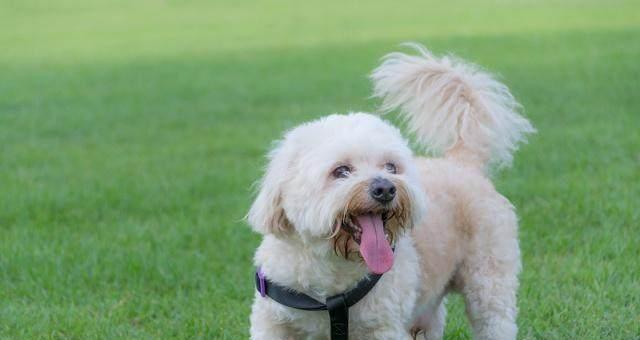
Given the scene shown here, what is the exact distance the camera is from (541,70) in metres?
18.6

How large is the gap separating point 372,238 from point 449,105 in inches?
76.5

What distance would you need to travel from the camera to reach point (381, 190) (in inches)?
184

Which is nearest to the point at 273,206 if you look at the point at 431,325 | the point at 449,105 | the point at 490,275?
the point at 490,275

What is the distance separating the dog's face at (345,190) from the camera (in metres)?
4.71

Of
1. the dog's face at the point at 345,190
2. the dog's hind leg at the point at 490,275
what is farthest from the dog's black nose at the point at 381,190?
the dog's hind leg at the point at 490,275

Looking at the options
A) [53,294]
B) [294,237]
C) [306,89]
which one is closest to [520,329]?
[294,237]

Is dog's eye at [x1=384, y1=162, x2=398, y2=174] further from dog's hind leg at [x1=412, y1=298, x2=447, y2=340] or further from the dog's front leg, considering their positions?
dog's hind leg at [x1=412, y1=298, x2=447, y2=340]

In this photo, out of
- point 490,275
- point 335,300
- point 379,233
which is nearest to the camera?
point 379,233

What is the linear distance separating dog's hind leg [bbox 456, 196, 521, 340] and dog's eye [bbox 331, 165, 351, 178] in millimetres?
1301

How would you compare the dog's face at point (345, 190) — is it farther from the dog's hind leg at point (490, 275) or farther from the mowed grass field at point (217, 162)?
the mowed grass field at point (217, 162)

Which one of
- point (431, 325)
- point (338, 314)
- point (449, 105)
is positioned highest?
point (449, 105)

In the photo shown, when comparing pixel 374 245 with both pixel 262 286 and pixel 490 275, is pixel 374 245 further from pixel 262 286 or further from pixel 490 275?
pixel 490 275

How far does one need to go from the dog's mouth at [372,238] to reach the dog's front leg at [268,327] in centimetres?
58

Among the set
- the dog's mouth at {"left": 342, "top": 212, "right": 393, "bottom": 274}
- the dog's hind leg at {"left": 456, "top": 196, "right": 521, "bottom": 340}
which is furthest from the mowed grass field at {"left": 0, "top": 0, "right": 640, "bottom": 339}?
the dog's mouth at {"left": 342, "top": 212, "right": 393, "bottom": 274}
